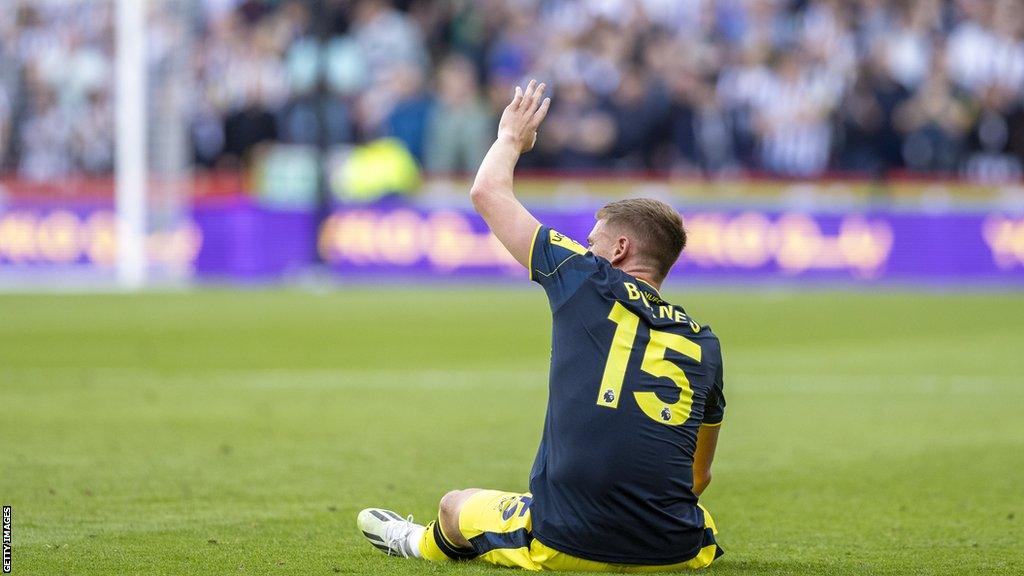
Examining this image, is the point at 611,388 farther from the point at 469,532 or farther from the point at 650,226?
the point at 469,532

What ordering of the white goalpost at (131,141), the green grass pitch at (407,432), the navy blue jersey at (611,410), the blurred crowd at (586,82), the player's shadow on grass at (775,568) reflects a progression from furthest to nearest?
the blurred crowd at (586,82) < the white goalpost at (131,141) < the green grass pitch at (407,432) < the player's shadow on grass at (775,568) < the navy blue jersey at (611,410)

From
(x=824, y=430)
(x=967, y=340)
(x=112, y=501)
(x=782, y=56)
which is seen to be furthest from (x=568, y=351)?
(x=782, y=56)

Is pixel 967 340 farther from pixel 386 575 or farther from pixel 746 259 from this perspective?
pixel 386 575

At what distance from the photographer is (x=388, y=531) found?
19.1 ft

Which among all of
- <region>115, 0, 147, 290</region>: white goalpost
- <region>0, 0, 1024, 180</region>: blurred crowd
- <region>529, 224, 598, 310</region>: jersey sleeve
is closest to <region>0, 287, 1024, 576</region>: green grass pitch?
<region>529, 224, 598, 310</region>: jersey sleeve

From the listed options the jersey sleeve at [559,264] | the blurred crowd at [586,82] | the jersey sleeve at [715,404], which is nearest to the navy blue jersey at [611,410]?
the jersey sleeve at [559,264]

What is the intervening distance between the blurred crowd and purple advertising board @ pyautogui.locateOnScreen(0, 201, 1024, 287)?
1.15 metres

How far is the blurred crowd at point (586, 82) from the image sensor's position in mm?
24156

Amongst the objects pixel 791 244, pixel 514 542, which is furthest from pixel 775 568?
pixel 791 244

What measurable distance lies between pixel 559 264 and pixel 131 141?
60.9 ft

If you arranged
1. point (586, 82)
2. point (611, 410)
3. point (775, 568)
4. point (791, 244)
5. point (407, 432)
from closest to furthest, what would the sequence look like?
point (611, 410), point (775, 568), point (407, 432), point (791, 244), point (586, 82)

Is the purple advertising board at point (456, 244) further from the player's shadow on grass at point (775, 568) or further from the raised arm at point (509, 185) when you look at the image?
the raised arm at point (509, 185)

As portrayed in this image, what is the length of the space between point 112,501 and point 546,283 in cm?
280

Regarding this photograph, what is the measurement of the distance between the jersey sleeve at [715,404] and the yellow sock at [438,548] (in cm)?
94
